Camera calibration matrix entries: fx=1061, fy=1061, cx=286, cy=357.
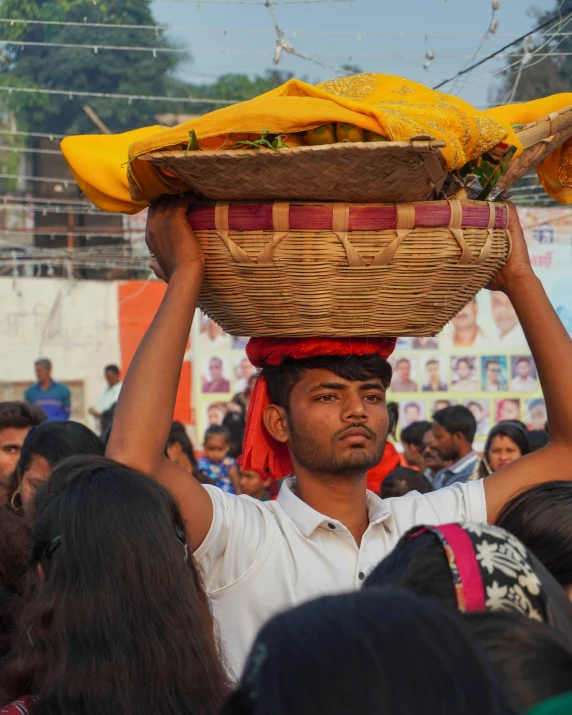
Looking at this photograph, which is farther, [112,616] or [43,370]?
[43,370]

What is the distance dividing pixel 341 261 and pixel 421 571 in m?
1.28

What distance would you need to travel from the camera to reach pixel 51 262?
1825 centimetres

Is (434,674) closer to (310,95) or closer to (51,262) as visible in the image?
(310,95)

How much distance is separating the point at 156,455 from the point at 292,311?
1.67 feet

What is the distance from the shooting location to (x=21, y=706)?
1960 mm

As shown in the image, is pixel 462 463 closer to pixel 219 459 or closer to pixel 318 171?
pixel 219 459

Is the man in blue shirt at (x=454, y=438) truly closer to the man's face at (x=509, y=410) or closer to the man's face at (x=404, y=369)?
the man's face at (x=404, y=369)

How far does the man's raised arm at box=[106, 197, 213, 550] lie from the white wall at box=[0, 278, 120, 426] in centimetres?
1568

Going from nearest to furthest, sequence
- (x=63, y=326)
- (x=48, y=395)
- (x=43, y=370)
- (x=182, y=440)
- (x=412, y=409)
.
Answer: (x=182, y=440) → (x=48, y=395) → (x=43, y=370) → (x=412, y=409) → (x=63, y=326)

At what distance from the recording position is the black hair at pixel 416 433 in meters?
10.3

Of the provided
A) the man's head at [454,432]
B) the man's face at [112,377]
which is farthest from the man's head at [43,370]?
the man's head at [454,432]

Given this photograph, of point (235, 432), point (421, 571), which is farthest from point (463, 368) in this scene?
point (421, 571)

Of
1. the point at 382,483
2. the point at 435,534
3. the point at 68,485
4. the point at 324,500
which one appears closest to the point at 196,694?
the point at 68,485

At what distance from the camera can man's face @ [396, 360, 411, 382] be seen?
47.8 feet
